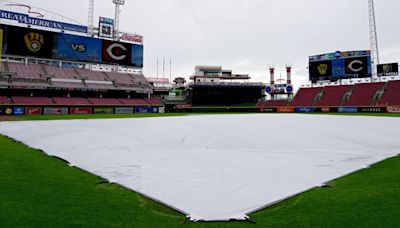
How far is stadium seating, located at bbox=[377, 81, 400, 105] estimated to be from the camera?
43.3 meters

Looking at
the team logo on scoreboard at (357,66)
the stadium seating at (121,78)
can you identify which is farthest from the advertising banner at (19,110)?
the team logo on scoreboard at (357,66)

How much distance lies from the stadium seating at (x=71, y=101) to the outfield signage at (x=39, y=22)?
15.5 m

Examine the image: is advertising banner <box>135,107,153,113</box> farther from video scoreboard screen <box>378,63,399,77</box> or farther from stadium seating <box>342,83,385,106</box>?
video scoreboard screen <box>378,63,399,77</box>

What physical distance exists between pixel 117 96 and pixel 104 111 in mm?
9376

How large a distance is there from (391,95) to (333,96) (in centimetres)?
1039

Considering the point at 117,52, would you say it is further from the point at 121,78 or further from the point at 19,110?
the point at 19,110

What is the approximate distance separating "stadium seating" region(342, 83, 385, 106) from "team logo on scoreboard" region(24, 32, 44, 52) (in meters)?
61.0

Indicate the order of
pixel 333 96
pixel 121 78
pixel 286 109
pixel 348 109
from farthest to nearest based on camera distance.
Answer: pixel 121 78, pixel 286 109, pixel 333 96, pixel 348 109

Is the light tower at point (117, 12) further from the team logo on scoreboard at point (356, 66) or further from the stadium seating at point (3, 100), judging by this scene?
the team logo on scoreboard at point (356, 66)

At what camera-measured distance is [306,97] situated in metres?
57.9

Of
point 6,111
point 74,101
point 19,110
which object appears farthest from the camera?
point 74,101

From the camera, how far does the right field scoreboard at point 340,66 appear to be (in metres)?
51.7

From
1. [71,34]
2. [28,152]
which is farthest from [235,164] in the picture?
[71,34]

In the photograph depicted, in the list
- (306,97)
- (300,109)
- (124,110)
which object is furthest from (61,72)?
→ (306,97)
